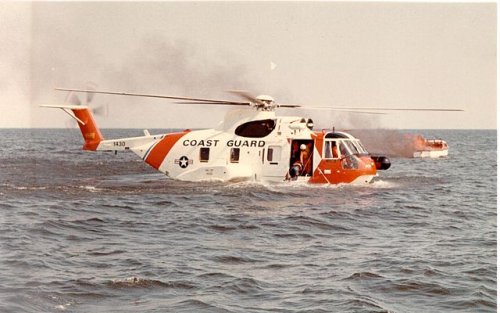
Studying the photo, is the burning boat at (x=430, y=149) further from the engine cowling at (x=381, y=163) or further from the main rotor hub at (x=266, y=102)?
the main rotor hub at (x=266, y=102)

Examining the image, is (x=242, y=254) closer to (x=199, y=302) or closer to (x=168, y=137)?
(x=199, y=302)

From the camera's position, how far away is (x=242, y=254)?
12742 mm

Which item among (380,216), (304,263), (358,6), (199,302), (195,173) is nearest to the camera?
(199,302)

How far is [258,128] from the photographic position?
2331 centimetres

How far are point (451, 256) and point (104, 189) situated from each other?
13047mm

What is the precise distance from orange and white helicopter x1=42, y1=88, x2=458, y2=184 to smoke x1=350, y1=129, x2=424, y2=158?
27.7 metres

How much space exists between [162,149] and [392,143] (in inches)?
1331

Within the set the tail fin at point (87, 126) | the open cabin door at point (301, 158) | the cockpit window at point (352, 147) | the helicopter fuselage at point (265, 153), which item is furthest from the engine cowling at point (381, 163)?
the tail fin at point (87, 126)

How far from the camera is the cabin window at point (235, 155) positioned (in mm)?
23359

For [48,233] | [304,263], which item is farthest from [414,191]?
[48,233]

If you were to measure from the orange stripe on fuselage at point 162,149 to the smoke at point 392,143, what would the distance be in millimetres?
28718

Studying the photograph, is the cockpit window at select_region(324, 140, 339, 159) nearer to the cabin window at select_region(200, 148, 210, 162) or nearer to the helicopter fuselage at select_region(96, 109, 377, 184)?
the helicopter fuselage at select_region(96, 109, 377, 184)

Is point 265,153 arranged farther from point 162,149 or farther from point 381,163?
point 381,163

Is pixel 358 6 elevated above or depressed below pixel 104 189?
above
